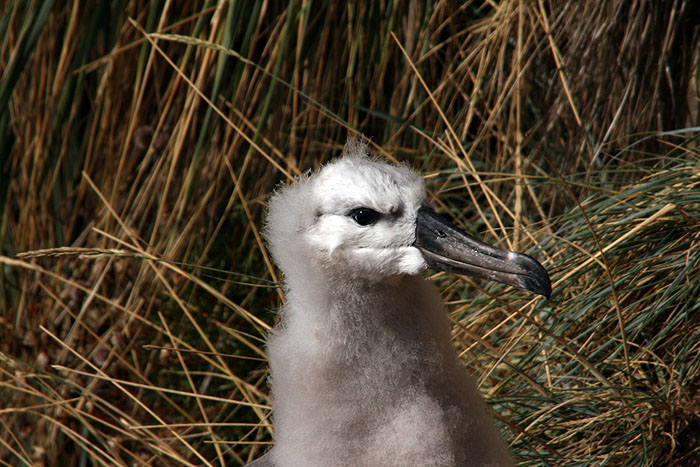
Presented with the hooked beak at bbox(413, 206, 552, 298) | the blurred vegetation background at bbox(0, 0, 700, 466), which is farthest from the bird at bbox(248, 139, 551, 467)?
the blurred vegetation background at bbox(0, 0, 700, 466)

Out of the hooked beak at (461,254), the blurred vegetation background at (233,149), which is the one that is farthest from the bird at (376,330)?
the blurred vegetation background at (233,149)

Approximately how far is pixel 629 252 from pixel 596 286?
11 cm

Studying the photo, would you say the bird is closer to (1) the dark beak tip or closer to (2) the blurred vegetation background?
(1) the dark beak tip

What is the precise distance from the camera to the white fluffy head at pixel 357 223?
53.3 inches

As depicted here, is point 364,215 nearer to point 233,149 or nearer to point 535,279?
point 535,279

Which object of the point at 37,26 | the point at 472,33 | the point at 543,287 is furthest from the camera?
the point at 472,33

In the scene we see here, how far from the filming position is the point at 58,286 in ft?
8.72

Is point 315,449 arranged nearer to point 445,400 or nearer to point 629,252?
point 445,400

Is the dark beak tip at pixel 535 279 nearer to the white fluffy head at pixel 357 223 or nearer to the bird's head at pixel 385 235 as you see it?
the bird's head at pixel 385 235

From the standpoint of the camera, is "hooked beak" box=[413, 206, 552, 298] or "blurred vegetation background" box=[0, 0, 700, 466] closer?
"hooked beak" box=[413, 206, 552, 298]

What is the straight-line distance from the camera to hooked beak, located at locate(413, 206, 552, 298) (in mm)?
1318

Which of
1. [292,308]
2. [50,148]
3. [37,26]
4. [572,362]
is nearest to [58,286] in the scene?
[50,148]

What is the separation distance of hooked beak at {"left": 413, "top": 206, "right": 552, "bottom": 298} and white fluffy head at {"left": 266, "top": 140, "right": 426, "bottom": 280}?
0.06ft

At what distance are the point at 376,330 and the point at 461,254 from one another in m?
0.19
